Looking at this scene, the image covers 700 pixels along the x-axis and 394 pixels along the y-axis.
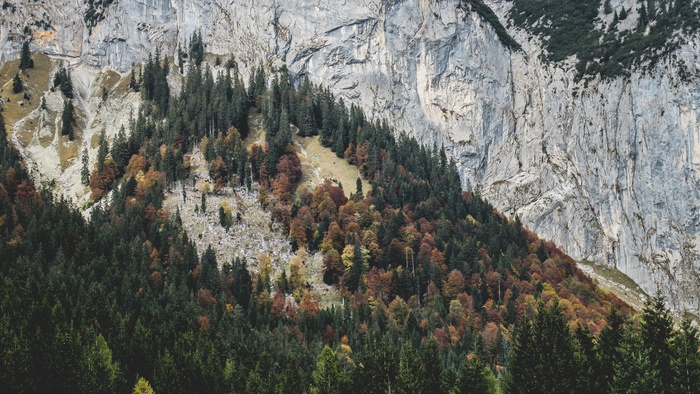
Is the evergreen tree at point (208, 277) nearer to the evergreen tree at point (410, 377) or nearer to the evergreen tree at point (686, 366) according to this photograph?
the evergreen tree at point (410, 377)

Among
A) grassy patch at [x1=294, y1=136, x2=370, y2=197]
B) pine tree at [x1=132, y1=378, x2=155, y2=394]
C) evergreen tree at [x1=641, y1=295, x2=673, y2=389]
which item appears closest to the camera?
evergreen tree at [x1=641, y1=295, x2=673, y2=389]

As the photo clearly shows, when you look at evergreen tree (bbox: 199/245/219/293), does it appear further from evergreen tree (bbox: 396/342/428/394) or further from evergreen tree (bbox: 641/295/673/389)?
evergreen tree (bbox: 641/295/673/389)

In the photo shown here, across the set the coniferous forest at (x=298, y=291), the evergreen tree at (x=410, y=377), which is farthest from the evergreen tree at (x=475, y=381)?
the evergreen tree at (x=410, y=377)

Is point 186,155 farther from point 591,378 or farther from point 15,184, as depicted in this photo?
point 591,378

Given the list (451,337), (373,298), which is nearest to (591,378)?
(451,337)

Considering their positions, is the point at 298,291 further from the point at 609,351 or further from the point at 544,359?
the point at 609,351

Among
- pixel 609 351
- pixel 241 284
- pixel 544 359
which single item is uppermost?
pixel 609 351

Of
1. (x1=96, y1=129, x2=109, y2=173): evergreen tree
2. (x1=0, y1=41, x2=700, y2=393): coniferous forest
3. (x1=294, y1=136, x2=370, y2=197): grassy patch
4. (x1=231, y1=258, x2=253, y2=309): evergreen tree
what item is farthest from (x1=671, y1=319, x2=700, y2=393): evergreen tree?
(x1=96, y1=129, x2=109, y2=173): evergreen tree

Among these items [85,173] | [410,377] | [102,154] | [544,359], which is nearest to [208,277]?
[102,154]
